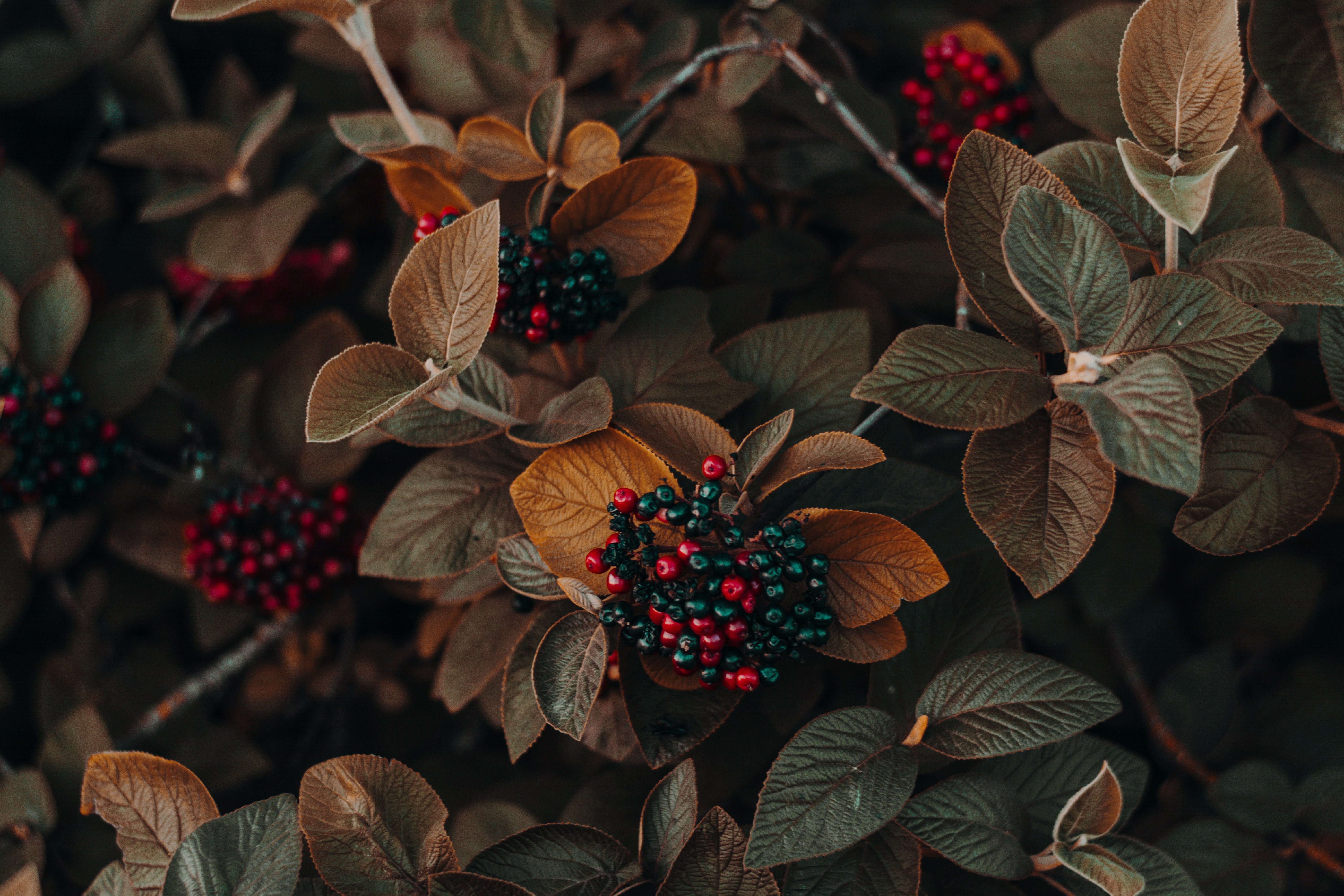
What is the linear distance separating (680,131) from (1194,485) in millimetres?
699

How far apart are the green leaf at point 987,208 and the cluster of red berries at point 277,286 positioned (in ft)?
3.44

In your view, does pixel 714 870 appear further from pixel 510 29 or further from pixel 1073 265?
pixel 510 29

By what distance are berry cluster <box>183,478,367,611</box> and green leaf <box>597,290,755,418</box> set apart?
522mm

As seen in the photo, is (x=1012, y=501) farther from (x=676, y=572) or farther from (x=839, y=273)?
(x=839, y=273)

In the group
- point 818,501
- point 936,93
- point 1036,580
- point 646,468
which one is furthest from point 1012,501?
point 936,93

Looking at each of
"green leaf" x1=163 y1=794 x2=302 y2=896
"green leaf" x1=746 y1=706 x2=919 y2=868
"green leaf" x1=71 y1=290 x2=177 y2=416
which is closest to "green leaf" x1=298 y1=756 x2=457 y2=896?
"green leaf" x1=163 y1=794 x2=302 y2=896

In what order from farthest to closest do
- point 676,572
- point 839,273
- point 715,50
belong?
point 839,273, point 715,50, point 676,572

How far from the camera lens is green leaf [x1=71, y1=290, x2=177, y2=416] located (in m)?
1.14

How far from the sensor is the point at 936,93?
118 cm

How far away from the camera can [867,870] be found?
27.1 inches

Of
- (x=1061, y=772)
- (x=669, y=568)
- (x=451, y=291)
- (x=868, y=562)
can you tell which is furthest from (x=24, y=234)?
(x=1061, y=772)

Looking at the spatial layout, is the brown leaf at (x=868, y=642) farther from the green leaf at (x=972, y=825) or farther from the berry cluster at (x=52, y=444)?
the berry cluster at (x=52, y=444)

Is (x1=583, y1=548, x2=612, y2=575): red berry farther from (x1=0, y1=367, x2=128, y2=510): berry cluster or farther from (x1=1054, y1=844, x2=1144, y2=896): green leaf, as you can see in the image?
(x1=0, y1=367, x2=128, y2=510): berry cluster

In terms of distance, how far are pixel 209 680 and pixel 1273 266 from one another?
130 cm
